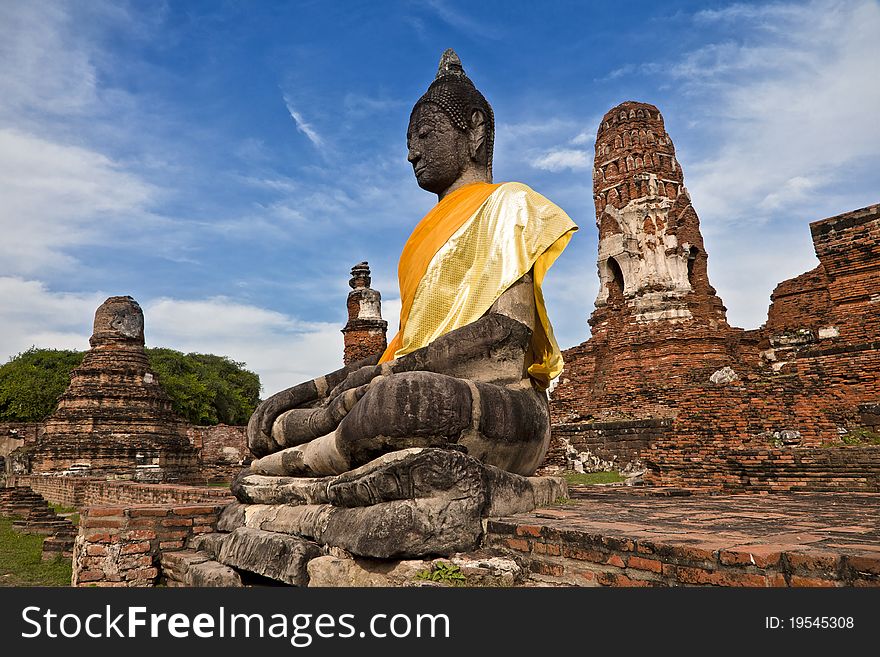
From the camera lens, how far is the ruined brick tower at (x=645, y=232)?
17203 millimetres

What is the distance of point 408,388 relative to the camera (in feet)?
10.0

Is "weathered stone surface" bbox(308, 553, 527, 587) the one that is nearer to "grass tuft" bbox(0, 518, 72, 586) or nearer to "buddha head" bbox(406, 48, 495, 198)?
"buddha head" bbox(406, 48, 495, 198)

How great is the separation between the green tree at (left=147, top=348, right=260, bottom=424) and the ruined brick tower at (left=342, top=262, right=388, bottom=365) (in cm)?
1251

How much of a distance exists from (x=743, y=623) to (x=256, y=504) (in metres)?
3.07

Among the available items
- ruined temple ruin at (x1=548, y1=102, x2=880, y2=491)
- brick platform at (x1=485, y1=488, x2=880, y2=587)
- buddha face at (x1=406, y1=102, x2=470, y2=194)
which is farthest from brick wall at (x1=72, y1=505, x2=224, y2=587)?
ruined temple ruin at (x1=548, y1=102, x2=880, y2=491)

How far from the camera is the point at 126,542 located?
4359mm

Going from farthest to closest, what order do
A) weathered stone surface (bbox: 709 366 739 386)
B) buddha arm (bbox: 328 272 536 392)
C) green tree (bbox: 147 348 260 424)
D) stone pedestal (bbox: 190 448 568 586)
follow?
1. green tree (bbox: 147 348 260 424)
2. weathered stone surface (bbox: 709 366 739 386)
3. buddha arm (bbox: 328 272 536 392)
4. stone pedestal (bbox: 190 448 568 586)

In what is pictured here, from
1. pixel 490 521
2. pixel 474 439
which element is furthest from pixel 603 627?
pixel 474 439

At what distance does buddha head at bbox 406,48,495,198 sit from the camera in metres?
4.57

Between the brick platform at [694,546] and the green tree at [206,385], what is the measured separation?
26770mm

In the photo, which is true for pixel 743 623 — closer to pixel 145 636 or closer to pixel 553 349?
pixel 145 636

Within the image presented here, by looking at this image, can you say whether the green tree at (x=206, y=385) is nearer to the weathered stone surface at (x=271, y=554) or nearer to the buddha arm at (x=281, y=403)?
the buddha arm at (x=281, y=403)

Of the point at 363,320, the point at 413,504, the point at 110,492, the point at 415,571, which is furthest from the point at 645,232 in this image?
the point at 415,571

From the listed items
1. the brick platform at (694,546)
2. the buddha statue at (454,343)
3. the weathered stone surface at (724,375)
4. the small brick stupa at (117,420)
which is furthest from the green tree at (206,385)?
the brick platform at (694,546)
